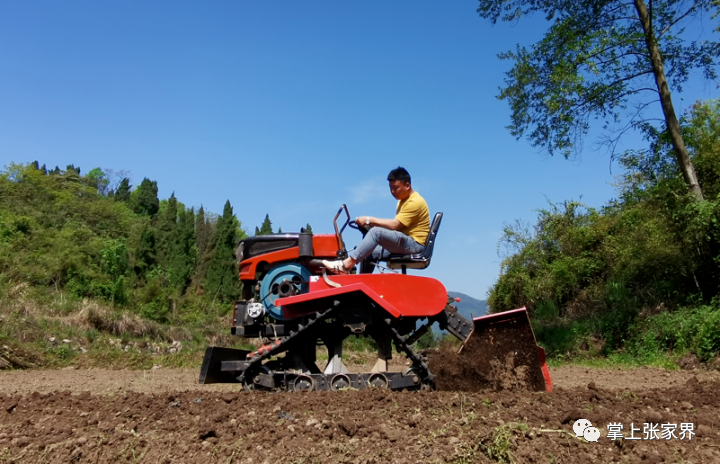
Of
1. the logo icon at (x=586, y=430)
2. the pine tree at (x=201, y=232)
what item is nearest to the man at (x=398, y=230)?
the logo icon at (x=586, y=430)

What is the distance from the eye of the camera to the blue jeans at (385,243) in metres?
5.21

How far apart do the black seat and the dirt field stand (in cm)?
141

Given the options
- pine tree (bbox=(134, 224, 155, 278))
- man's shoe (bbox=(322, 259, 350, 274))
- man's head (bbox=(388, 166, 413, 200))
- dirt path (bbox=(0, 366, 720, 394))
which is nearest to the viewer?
man's shoe (bbox=(322, 259, 350, 274))

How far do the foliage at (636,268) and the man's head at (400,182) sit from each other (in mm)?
5893

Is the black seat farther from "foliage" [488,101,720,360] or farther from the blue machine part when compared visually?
"foliage" [488,101,720,360]

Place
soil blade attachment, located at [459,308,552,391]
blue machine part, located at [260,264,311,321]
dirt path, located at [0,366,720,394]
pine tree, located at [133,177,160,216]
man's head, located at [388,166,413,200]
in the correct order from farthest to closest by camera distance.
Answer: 1. pine tree, located at [133,177,160,216]
2. dirt path, located at [0,366,720,394]
3. man's head, located at [388,166,413,200]
4. blue machine part, located at [260,264,311,321]
5. soil blade attachment, located at [459,308,552,391]

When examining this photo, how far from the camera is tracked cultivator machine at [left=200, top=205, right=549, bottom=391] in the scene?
16.5 ft

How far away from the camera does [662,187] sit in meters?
10.9

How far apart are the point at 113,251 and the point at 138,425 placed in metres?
31.7

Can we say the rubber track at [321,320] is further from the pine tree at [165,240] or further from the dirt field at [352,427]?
the pine tree at [165,240]

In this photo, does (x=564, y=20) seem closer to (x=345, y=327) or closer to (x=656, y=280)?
(x=656, y=280)

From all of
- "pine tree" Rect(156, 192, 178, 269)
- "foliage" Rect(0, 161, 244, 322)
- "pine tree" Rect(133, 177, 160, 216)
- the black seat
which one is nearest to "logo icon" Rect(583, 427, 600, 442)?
the black seat

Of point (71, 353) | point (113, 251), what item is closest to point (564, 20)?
point (71, 353)

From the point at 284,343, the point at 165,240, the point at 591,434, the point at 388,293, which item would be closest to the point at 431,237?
the point at 388,293
